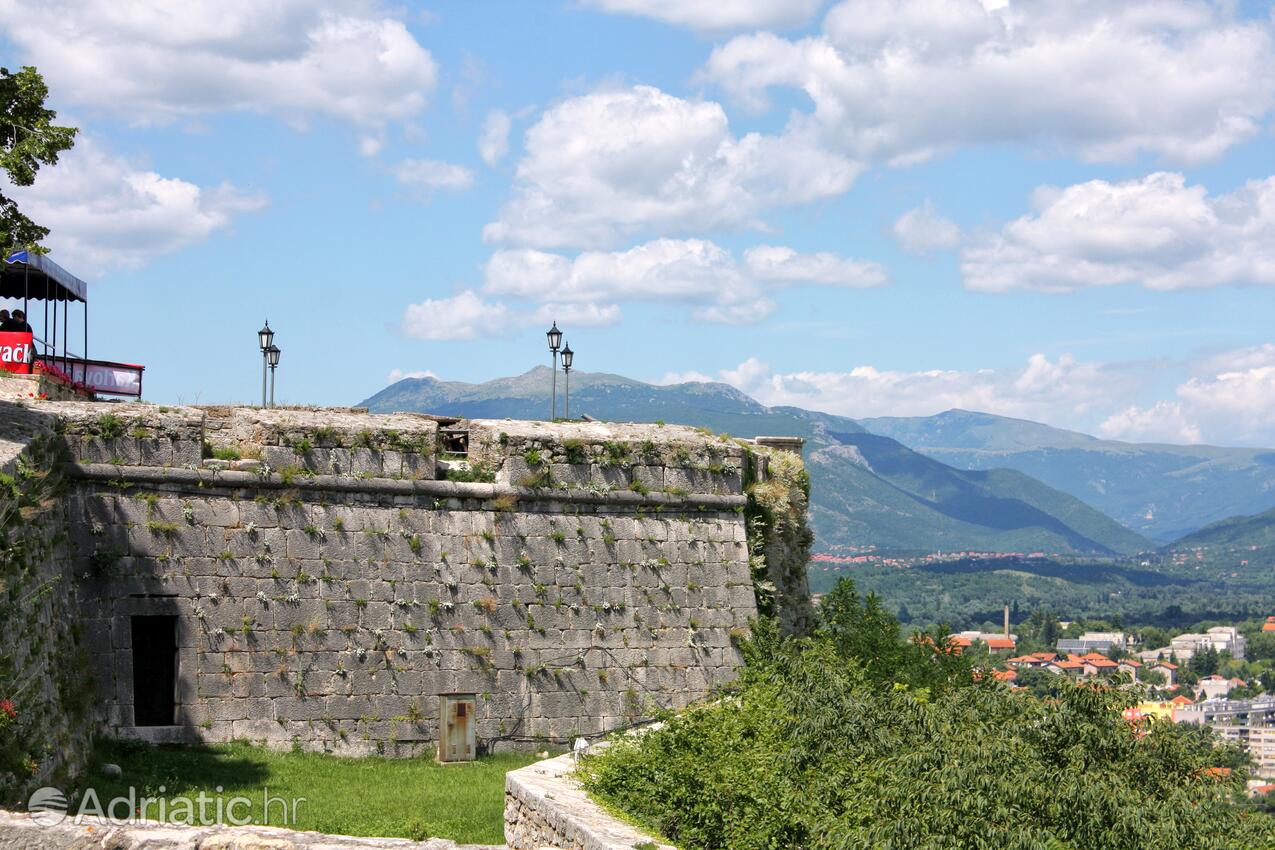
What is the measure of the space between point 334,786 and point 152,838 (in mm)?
8192

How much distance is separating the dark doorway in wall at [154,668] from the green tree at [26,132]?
16.3 feet

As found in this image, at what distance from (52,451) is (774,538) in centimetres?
1154

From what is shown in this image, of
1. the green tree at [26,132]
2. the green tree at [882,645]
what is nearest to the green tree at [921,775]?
the green tree at [882,645]

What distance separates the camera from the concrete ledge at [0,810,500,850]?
29.7 ft

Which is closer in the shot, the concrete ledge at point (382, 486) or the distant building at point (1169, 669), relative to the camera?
the concrete ledge at point (382, 486)

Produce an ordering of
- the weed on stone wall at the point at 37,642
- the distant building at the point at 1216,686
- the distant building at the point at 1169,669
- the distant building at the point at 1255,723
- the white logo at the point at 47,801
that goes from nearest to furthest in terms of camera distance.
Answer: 1. the white logo at the point at 47,801
2. the weed on stone wall at the point at 37,642
3. the distant building at the point at 1255,723
4. the distant building at the point at 1216,686
5. the distant building at the point at 1169,669

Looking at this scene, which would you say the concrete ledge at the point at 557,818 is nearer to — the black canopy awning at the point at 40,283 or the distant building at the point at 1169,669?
the black canopy awning at the point at 40,283

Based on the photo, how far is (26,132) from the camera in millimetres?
18094

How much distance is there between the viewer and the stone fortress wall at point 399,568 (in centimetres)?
1838

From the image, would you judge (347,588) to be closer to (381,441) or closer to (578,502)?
(381,441)

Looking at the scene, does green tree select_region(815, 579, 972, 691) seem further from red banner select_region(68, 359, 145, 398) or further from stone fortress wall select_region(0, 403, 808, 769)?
red banner select_region(68, 359, 145, 398)

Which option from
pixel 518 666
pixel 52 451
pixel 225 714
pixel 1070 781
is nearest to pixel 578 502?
pixel 518 666

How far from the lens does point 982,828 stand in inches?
523

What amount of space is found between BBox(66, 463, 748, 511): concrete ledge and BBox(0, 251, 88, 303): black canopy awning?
8547mm
